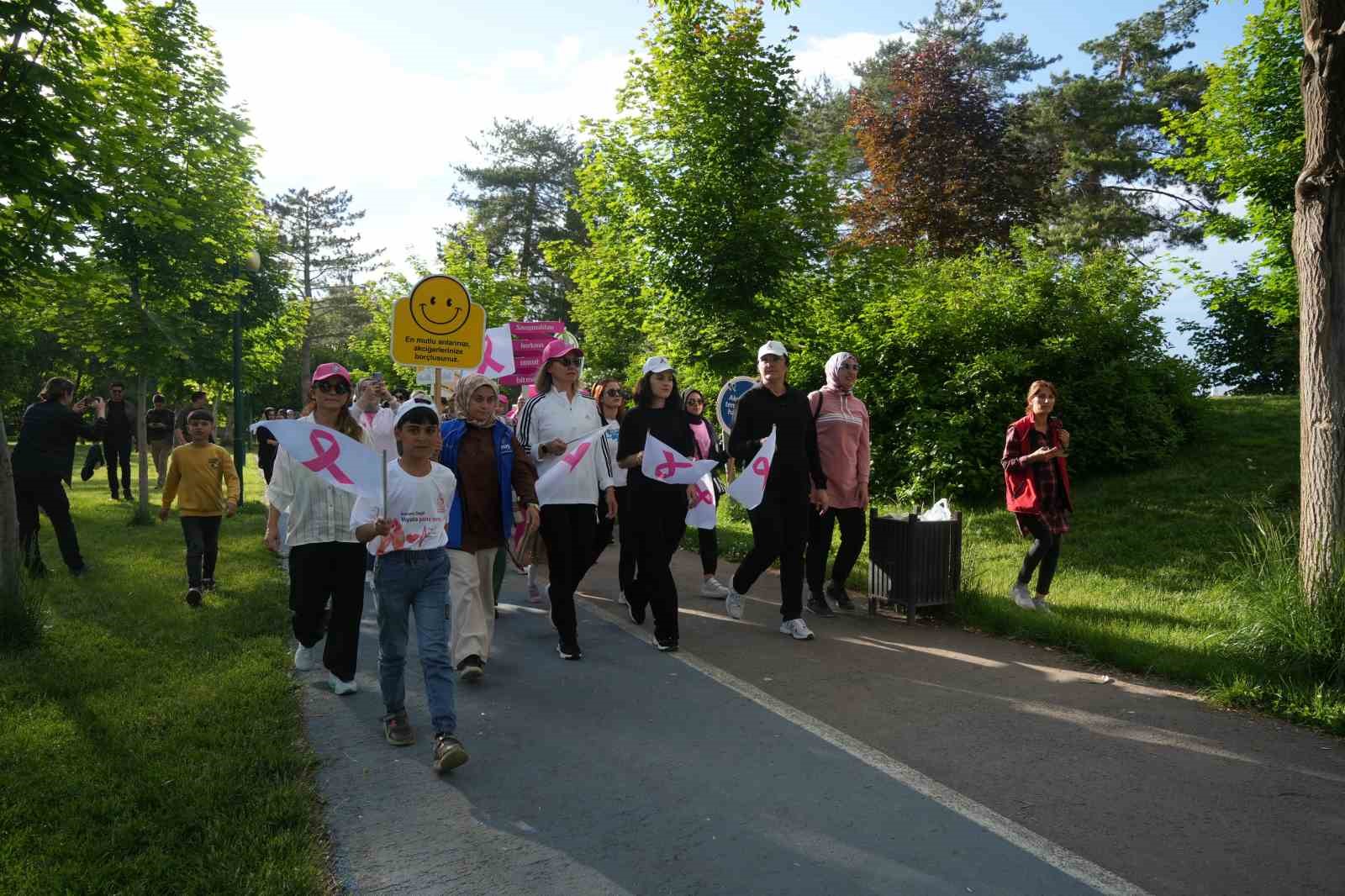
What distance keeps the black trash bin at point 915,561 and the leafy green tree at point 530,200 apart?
45629 mm

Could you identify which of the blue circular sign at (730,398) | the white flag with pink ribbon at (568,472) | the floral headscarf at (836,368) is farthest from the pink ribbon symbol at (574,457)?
the blue circular sign at (730,398)

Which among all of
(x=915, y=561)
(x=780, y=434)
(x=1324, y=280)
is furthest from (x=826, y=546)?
(x=1324, y=280)

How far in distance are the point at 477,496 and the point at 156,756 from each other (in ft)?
7.37

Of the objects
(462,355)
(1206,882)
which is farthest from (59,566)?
(1206,882)

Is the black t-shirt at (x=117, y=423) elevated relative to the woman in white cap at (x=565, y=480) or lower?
elevated

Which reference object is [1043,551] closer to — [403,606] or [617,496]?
[617,496]

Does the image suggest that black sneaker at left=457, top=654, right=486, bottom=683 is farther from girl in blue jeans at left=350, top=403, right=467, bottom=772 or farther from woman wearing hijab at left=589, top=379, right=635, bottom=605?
woman wearing hijab at left=589, top=379, right=635, bottom=605

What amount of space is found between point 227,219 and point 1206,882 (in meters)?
15.9

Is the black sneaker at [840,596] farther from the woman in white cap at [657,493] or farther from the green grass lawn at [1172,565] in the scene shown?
the woman in white cap at [657,493]

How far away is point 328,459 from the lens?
203 inches

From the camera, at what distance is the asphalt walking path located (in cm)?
353

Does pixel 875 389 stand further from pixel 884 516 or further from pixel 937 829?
pixel 937 829

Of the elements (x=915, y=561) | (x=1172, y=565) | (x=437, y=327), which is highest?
(x=437, y=327)

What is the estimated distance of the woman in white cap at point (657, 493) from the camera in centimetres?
703
